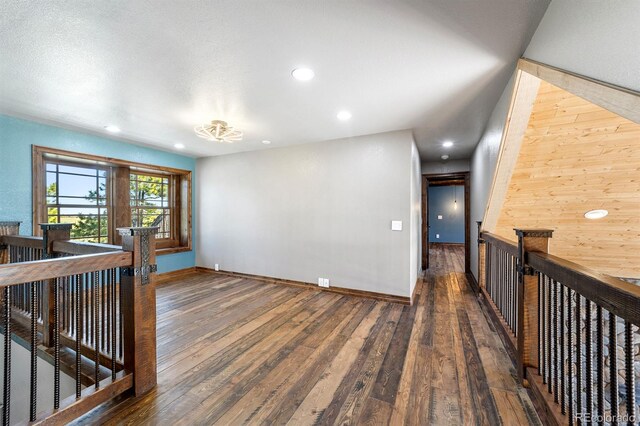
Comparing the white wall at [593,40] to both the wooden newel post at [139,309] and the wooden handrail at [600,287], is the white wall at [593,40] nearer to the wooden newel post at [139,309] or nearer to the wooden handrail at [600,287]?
the wooden handrail at [600,287]

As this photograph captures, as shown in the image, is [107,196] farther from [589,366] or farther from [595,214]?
[595,214]

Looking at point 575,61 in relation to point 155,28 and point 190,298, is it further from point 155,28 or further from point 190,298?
point 190,298

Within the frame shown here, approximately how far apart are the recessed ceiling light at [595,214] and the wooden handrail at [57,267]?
4.57 meters

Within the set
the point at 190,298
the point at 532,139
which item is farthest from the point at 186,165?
the point at 532,139

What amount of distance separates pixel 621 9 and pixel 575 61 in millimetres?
362

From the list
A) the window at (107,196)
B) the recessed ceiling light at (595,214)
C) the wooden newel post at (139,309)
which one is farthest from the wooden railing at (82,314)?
the recessed ceiling light at (595,214)

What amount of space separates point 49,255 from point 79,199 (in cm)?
248

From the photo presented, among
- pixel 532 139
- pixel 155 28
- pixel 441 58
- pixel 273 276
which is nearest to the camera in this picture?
pixel 155 28

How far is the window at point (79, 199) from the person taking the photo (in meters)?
3.74

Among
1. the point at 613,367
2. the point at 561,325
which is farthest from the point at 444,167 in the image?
the point at 613,367

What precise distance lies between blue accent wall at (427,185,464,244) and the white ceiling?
6708mm

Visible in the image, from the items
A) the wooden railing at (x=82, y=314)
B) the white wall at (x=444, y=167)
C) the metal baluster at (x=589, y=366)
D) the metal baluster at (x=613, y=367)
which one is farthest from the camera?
the white wall at (x=444, y=167)

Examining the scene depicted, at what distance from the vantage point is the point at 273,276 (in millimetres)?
4672

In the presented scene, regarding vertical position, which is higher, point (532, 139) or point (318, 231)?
point (532, 139)
